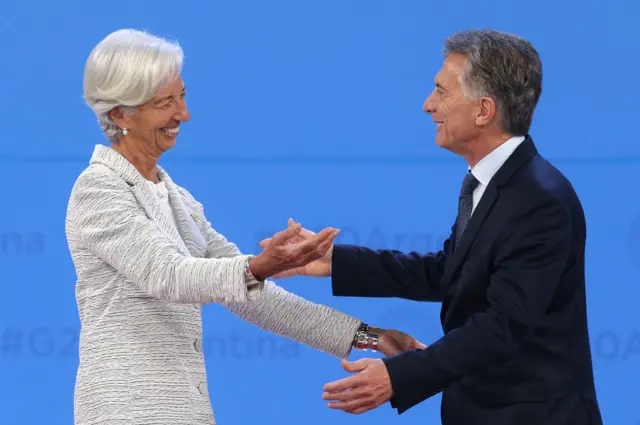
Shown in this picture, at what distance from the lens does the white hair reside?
2379 millimetres

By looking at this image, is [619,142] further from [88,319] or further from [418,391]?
[88,319]

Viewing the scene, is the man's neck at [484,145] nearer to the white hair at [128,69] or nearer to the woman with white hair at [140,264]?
the woman with white hair at [140,264]

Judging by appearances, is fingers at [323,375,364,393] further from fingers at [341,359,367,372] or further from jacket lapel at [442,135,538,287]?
jacket lapel at [442,135,538,287]

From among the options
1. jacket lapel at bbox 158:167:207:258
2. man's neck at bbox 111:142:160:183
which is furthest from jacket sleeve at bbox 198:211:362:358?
man's neck at bbox 111:142:160:183

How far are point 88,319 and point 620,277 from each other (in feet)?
6.59

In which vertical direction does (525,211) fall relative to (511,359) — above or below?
above

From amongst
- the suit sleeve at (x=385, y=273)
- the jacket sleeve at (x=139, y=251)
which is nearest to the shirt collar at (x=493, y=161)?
the suit sleeve at (x=385, y=273)

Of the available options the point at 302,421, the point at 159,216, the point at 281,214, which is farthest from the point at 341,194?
the point at 159,216

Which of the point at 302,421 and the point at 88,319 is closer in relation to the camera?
the point at 88,319

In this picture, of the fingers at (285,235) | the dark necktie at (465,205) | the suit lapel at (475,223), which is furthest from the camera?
the dark necktie at (465,205)

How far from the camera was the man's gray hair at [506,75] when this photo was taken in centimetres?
245

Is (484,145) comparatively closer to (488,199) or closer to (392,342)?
(488,199)

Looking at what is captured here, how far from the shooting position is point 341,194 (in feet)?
12.0

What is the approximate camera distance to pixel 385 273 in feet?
9.15
